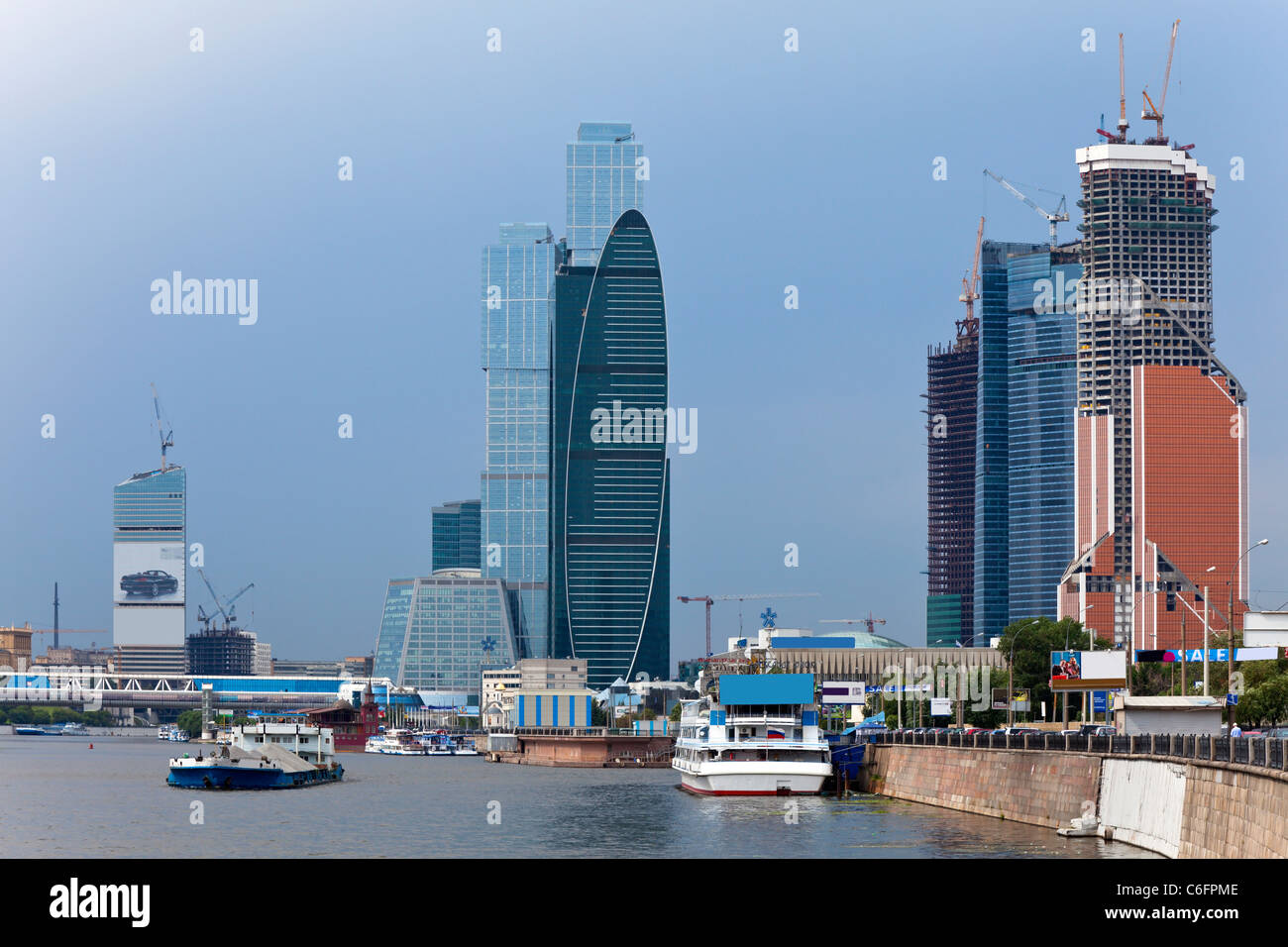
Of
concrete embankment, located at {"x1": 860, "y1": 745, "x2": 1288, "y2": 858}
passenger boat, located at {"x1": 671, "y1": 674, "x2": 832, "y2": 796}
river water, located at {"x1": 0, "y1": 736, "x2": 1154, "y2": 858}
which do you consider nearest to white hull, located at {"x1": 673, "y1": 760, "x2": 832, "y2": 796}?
passenger boat, located at {"x1": 671, "y1": 674, "x2": 832, "y2": 796}

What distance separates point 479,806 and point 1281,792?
79321mm

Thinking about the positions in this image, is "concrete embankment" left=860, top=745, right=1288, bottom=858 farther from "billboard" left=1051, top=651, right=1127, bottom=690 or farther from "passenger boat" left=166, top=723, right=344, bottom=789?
"passenger boat" left=166, top=723, right=344, bottom=789

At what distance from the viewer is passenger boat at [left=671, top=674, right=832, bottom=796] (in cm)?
12481

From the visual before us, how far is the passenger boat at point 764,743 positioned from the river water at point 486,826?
1.77 meters

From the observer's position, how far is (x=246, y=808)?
373ft

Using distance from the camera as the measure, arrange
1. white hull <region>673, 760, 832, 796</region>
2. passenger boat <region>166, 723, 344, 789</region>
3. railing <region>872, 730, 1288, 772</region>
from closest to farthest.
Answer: railing <region>872, 730, 1288, 772</region> → white hull <region>673, 760, 832, 796</region> → passenger boat <region>166, 723, 344, 789</region>

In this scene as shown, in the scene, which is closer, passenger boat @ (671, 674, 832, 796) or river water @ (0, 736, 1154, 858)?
river water @ (0, 736, 1154, 858)

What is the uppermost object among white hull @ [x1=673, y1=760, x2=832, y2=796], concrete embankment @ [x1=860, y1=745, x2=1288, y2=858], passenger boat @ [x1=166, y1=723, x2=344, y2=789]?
concrete embankment @ [x1=860, y1=745, x2=1288, y2=858]

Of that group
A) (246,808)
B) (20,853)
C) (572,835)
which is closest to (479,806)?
(246,808)

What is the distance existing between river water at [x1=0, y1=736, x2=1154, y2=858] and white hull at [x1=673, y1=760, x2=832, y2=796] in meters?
1.17

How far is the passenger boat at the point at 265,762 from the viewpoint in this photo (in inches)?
5566

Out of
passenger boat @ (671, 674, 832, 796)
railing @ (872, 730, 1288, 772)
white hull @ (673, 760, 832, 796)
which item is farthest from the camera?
passenger boat @ (671, 674, 832, 796)
